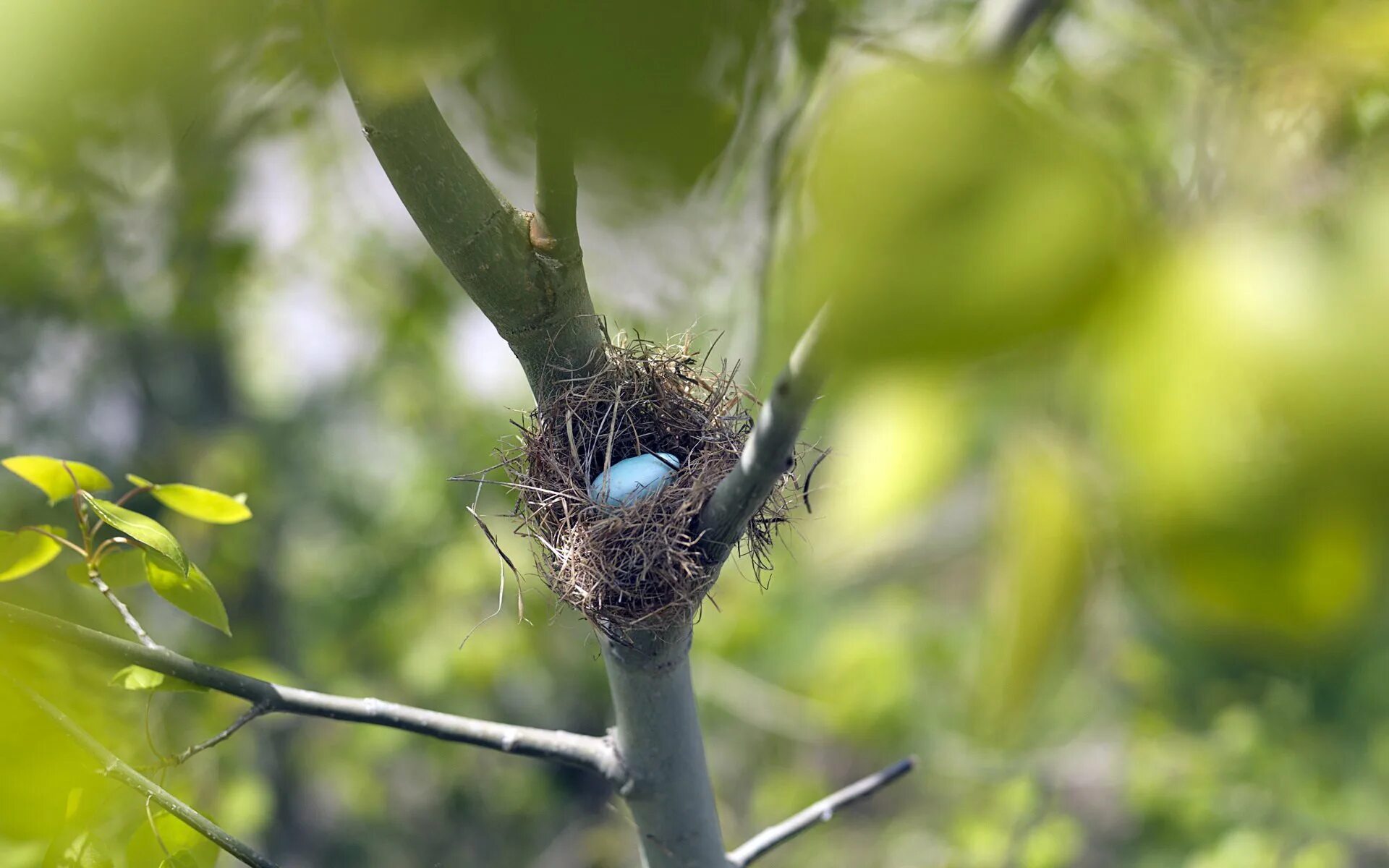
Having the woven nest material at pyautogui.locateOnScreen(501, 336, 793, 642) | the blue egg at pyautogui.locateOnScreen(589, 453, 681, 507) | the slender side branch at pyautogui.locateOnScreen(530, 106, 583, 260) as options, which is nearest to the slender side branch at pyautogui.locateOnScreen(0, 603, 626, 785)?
the woven nest material at pyautogui.locateOnScreen(501, 336, 793, 642)

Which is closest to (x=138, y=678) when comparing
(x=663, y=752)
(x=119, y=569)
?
(x=119, y=569)

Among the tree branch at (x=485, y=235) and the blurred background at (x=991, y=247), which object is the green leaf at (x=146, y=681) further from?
the tree branch at (x=485, y=235)

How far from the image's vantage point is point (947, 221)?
0.13 m

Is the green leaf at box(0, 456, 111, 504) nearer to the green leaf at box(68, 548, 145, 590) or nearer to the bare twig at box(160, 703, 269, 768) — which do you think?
the green leaf at box(68, 548, 145, 590)

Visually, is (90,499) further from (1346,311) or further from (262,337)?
(262,337)

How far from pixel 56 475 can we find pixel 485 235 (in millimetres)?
368

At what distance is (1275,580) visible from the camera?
5.3 inches

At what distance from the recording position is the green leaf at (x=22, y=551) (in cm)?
67

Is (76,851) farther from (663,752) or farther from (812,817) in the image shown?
(812,817)

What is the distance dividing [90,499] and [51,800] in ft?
1.16

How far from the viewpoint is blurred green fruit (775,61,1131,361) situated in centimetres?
12

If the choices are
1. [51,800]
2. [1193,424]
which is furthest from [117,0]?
[51,800]

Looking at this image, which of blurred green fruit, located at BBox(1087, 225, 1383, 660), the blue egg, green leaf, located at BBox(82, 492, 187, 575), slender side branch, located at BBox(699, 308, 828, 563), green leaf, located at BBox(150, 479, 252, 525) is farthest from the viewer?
the blue egg

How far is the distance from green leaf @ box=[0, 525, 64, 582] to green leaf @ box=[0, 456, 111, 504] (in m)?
0.03
